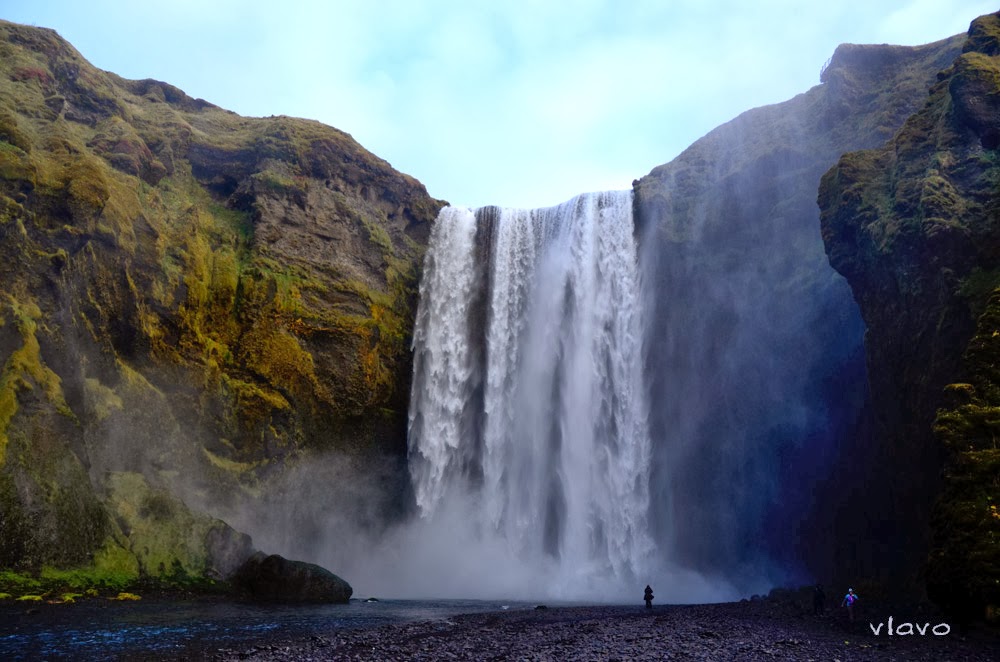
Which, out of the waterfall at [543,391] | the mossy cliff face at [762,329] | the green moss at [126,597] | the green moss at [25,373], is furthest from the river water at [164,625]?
the mossy cliff face at [762,329]

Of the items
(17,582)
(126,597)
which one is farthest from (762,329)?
(17,582)

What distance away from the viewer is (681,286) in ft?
132

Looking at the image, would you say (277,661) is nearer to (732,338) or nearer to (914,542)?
(914,542)

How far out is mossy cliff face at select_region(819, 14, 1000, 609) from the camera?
1652 cm

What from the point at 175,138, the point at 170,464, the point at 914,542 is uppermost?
the point at 175,138

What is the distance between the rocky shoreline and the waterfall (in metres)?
14.9

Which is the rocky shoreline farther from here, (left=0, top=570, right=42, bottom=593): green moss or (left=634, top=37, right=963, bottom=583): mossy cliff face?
(left=634, top=37, right=963, bottom=583): mossy cliff face

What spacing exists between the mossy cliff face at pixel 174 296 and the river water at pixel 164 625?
3784mm

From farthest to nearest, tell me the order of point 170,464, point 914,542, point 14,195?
point 170,464 < point 14,195 < point 914,542

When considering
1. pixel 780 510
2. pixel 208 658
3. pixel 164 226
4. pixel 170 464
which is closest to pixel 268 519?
pixel 170 464

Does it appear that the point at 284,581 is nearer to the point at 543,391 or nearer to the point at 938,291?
the point at 543,391

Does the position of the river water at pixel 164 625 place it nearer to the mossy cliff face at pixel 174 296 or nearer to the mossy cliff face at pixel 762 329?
the mossy cliff face at pixel 174 296

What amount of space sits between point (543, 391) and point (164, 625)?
2590 centimetres

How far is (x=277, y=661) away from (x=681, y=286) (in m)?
32.3
